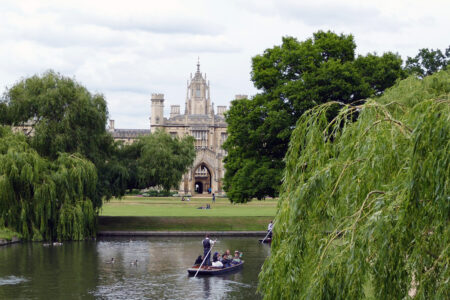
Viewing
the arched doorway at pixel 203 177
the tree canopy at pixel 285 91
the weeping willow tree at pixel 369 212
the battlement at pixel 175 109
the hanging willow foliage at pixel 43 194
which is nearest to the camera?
the weeping willow tree at pixel 369 212

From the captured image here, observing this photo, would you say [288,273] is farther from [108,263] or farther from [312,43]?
[312,43]

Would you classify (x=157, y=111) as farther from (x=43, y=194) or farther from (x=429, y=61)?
(x=43, y=194)

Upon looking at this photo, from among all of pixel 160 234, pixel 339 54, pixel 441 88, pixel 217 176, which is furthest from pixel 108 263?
pixel 217 176

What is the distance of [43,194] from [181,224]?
10.7 metres

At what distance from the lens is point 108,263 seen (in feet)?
91.3

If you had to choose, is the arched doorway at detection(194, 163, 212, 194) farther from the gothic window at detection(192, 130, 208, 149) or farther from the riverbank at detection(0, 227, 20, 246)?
the riverbank at detection(0, 227, 20, 246)

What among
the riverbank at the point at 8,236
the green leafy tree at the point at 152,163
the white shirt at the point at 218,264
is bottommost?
the white shirt at the point at 218,264

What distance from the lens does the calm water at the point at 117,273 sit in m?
21.5

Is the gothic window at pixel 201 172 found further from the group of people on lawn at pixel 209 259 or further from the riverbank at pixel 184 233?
the group of people on lawn at pixel 209 259

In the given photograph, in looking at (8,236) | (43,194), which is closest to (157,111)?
(43,194)

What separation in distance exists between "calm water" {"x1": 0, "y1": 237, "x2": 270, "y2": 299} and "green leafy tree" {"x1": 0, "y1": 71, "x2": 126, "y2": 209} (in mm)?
5858

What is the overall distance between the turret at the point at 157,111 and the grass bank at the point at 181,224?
7353 centimetres

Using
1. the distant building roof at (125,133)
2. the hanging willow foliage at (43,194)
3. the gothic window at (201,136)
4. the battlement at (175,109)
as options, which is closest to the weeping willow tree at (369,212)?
the hanging willow foliage at (43,194)

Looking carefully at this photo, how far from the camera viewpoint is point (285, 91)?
1468 inches
